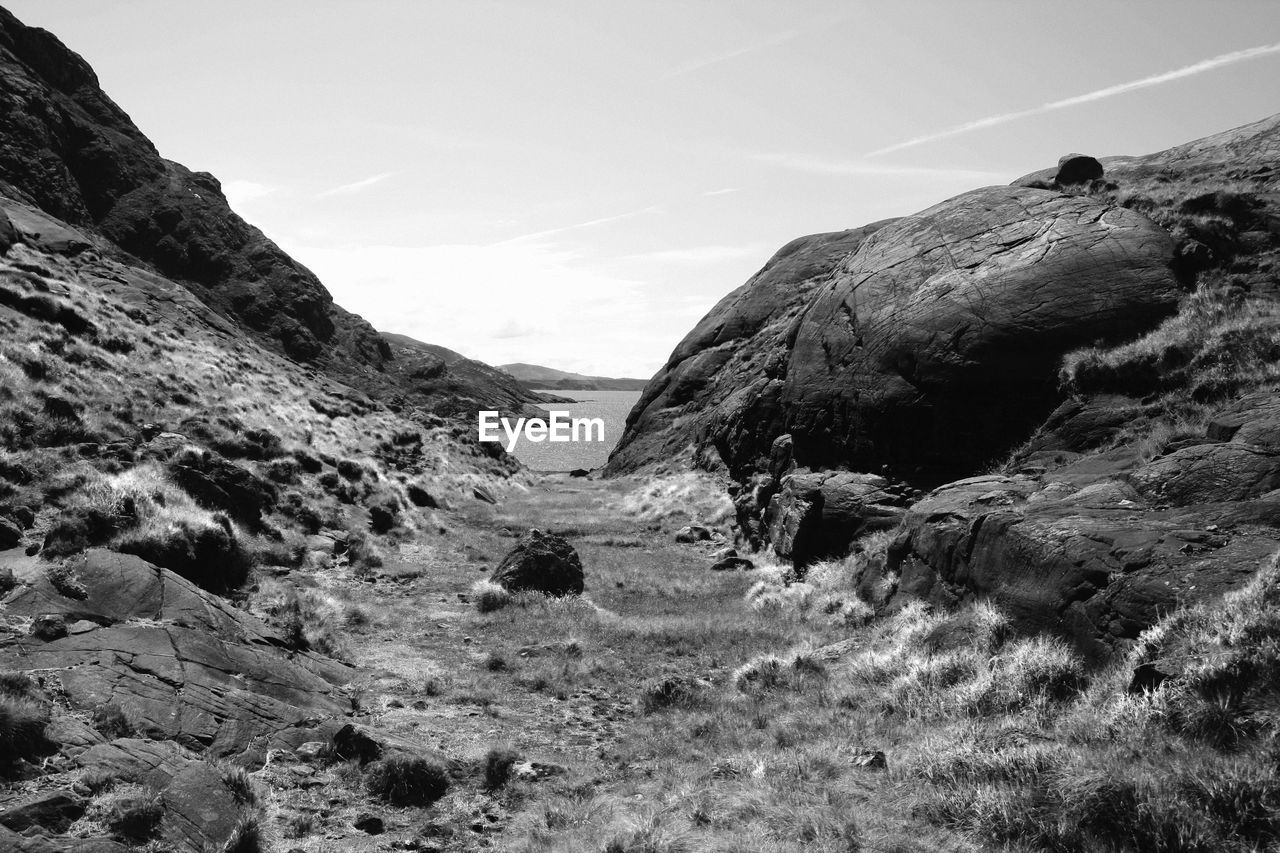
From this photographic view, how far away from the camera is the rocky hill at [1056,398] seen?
34.4 feet

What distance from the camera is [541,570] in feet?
66.1

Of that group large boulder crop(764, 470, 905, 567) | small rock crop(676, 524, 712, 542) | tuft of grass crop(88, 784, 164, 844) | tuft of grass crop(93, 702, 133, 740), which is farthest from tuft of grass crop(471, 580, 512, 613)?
small rock crop(676, 524, 712, 542)

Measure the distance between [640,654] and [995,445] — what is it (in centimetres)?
1171

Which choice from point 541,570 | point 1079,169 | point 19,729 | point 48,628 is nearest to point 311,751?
point 19,729

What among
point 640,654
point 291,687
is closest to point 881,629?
point 640,654

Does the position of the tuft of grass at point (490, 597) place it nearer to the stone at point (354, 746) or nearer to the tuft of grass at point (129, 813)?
the stone at point (354, 746)

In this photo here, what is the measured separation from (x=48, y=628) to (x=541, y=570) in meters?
12.1

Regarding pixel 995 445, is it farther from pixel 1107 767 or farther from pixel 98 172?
pixel 98 172

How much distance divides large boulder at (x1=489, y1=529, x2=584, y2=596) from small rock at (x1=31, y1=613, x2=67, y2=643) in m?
11.2

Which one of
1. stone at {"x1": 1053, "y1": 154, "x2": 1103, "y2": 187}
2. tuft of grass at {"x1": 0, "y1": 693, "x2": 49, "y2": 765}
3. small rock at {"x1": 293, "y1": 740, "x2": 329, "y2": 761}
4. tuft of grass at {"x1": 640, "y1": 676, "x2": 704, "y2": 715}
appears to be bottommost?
tuft of grass at {"x1": 640, "y1": 676, "x2": 704, "y2": 715}

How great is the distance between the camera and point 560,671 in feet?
46.3

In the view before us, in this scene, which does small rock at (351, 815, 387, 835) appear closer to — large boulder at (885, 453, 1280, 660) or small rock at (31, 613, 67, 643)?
small rock at (31, 613, 67, 643)

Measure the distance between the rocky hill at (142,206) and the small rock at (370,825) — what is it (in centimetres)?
6586

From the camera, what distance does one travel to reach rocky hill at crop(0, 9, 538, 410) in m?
62.9
